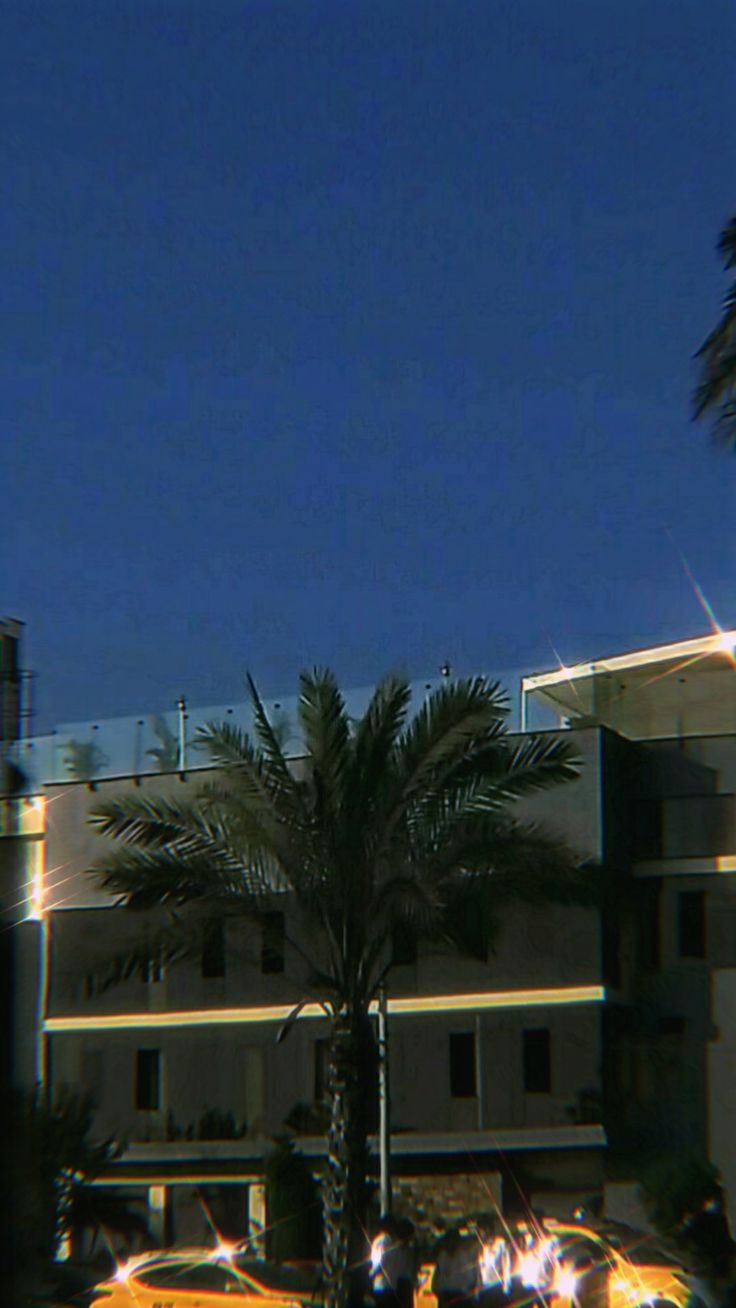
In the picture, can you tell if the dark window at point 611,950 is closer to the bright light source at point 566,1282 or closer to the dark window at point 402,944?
the dark window at point 402,944

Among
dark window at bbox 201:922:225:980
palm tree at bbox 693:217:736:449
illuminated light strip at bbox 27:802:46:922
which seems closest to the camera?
palm tree at bbox 693:217:736:449

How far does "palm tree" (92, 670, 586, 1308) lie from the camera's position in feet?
46.5

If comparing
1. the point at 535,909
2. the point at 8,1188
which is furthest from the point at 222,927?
the point at 8,1188

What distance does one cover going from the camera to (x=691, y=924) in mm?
17406

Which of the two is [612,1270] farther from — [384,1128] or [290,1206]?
[384,1128]

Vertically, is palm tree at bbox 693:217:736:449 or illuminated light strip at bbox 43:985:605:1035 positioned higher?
palm tree at bbox 693:217:736:449

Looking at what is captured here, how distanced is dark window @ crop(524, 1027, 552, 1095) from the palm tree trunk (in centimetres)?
291

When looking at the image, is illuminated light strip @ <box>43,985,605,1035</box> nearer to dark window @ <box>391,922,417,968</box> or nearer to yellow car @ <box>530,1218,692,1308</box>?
yellow car @ <box>530,1218,692,1308</box>

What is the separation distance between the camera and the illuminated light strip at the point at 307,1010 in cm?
1727

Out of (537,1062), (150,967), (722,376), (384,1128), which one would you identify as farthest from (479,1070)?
(722,376)

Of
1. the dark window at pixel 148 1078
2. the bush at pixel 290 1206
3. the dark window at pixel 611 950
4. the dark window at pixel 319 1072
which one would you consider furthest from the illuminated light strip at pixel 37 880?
the dark window at pixel 611 950

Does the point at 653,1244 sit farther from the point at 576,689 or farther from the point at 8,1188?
the point at 8,1188

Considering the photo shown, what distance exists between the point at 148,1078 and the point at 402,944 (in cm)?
415

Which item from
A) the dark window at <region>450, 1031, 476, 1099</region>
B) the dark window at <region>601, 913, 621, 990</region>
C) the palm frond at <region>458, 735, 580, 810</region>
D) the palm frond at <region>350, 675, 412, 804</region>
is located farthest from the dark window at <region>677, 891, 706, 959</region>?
the palm frond at <region>350, 675, 412, 804</region>
